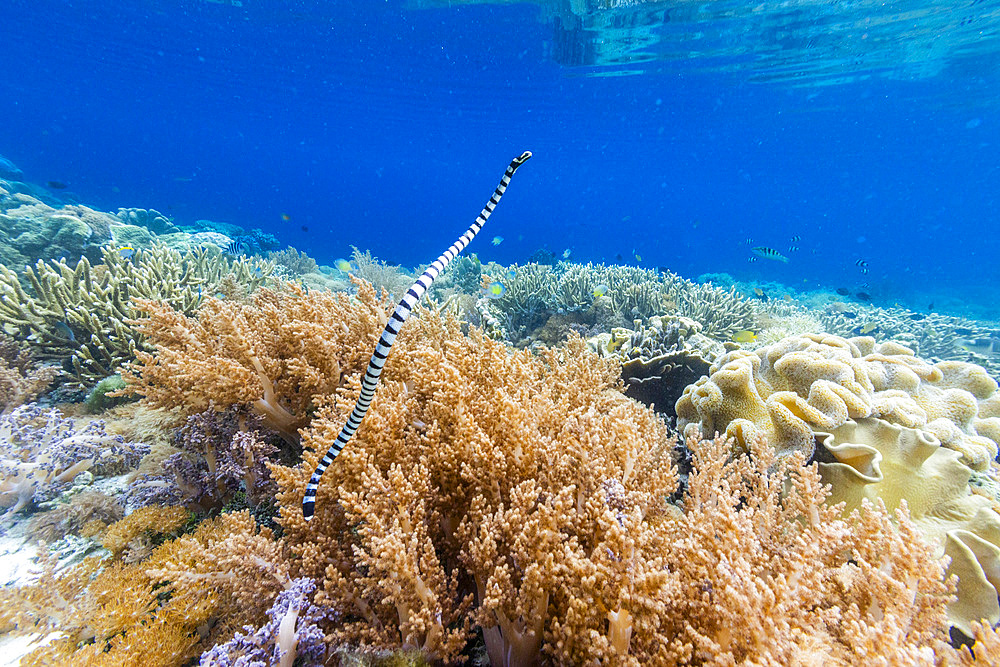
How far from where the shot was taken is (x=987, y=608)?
2074 mm

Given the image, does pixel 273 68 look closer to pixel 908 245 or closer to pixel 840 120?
pixel 840 120

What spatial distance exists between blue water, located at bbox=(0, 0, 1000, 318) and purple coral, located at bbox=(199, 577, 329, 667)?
10699mm

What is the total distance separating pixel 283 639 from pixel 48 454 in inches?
115

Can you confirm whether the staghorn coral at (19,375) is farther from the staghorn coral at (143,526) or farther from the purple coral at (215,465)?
the staghorn coral at (143,526)

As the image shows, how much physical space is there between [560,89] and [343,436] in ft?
113

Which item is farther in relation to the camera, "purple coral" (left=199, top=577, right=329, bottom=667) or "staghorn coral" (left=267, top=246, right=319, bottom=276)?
"staghorn coral" (left=267, top=246, right=319, bottom=276)

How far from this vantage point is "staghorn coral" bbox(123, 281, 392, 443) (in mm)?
2695

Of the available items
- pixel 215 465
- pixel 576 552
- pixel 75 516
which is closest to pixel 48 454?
pixel 75 516

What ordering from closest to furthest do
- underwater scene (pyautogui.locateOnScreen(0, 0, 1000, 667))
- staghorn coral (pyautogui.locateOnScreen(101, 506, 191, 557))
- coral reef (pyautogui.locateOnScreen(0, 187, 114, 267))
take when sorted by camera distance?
underwater scene (pyautogui.locateOnScreen(0, 0, 1000, 667))
staghorn coral (pyautogui.locateOnScreen(101, 506, 191, 557))
coral reef (pyautogui.locateOnScreen(0, 187, 114, 267))

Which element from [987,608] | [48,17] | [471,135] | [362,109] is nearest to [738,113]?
[471,135]

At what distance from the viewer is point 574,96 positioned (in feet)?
104

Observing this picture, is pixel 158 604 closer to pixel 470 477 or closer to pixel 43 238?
pixel 470 477

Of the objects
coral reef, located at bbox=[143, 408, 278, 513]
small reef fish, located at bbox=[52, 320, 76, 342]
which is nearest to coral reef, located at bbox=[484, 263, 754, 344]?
coral reef, located at bbox=[143, 408, 278, 513]

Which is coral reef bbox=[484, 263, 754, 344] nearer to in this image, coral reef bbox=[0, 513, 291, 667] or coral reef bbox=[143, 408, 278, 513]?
coral reef bbox=[143, 408, 278, 513]
